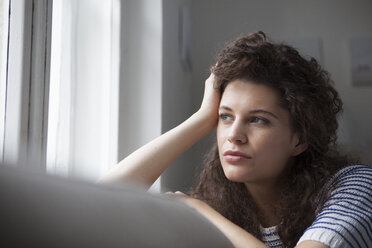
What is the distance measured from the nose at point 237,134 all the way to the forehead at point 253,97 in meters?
0.06

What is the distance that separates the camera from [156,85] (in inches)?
61.8

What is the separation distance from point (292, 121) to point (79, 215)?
3.46 feet

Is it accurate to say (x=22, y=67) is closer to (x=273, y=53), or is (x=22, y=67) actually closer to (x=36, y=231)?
(x=273, y=53)

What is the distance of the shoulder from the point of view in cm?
80

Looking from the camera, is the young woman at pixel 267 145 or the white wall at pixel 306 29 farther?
the white wall at pixel 306 29

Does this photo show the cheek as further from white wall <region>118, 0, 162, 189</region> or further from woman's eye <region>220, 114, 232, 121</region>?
white wall <region>118, 0, 162, 189</region>

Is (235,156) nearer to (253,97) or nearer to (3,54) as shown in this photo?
(253,97)

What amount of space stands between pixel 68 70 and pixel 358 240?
2.90 feet

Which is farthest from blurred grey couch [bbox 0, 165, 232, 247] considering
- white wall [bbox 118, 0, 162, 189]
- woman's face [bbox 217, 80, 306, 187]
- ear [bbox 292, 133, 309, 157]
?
white wall [bbox 118, 0, 162, 189]

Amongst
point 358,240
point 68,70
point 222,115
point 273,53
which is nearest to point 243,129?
point 222,115

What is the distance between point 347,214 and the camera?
86 centimetres

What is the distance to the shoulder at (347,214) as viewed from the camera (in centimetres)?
80

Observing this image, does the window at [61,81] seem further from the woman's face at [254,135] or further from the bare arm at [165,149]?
the woman's face at [254,135]

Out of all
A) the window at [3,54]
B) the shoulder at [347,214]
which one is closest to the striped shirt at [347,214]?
the shoulder at [347,214]
